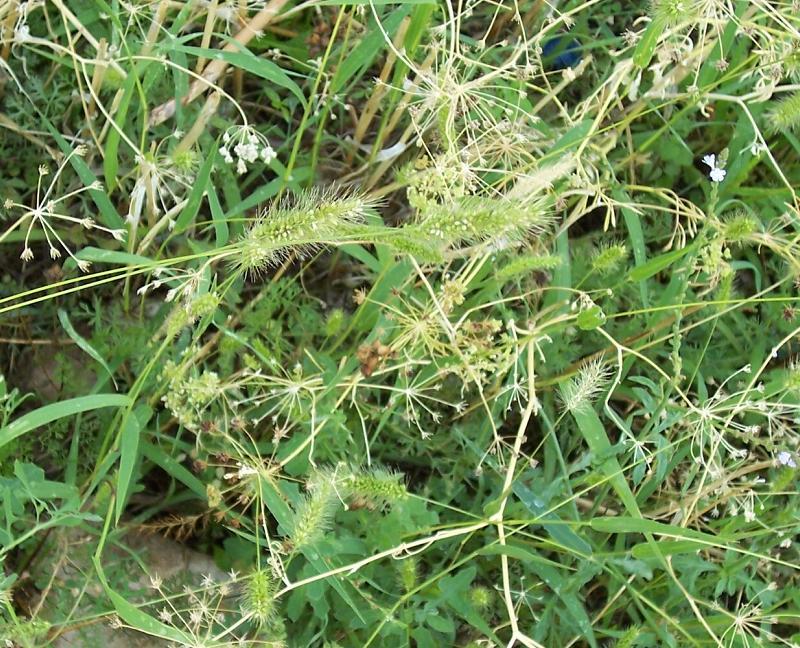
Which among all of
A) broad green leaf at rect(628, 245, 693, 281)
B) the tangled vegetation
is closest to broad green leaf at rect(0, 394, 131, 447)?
the tangled vegetation

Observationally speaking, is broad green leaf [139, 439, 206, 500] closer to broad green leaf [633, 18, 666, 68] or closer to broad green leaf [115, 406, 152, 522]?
broad green leaf [115, 406, 152, 522]

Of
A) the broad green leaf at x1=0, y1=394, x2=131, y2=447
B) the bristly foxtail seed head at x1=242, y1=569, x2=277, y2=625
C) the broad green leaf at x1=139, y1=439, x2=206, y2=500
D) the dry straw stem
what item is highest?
the dry straw stem

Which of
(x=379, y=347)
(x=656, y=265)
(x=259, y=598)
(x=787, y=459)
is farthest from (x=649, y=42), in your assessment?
(x=259, y=598)

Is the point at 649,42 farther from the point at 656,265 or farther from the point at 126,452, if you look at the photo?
the point at 126,452

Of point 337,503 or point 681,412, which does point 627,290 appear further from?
point 337,503

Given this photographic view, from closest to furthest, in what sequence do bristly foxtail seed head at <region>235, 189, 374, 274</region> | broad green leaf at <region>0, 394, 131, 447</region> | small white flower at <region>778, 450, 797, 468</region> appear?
bristly foxtail seed head at <region>235, 189, 374, 274</region>
broad green leaf at <region>0, 394, 131, 447</region>
small white flower at <region>778, 450, 797, 468</region>

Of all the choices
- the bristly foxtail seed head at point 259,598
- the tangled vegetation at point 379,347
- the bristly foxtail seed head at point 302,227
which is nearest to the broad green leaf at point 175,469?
the tangled vegetation at point 379,347

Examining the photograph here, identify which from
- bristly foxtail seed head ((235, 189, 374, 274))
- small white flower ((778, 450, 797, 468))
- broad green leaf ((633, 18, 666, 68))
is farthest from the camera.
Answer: small white flower ((778, 450, 797, 468))

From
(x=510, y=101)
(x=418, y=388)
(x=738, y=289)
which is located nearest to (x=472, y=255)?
(x=418, y=388)
